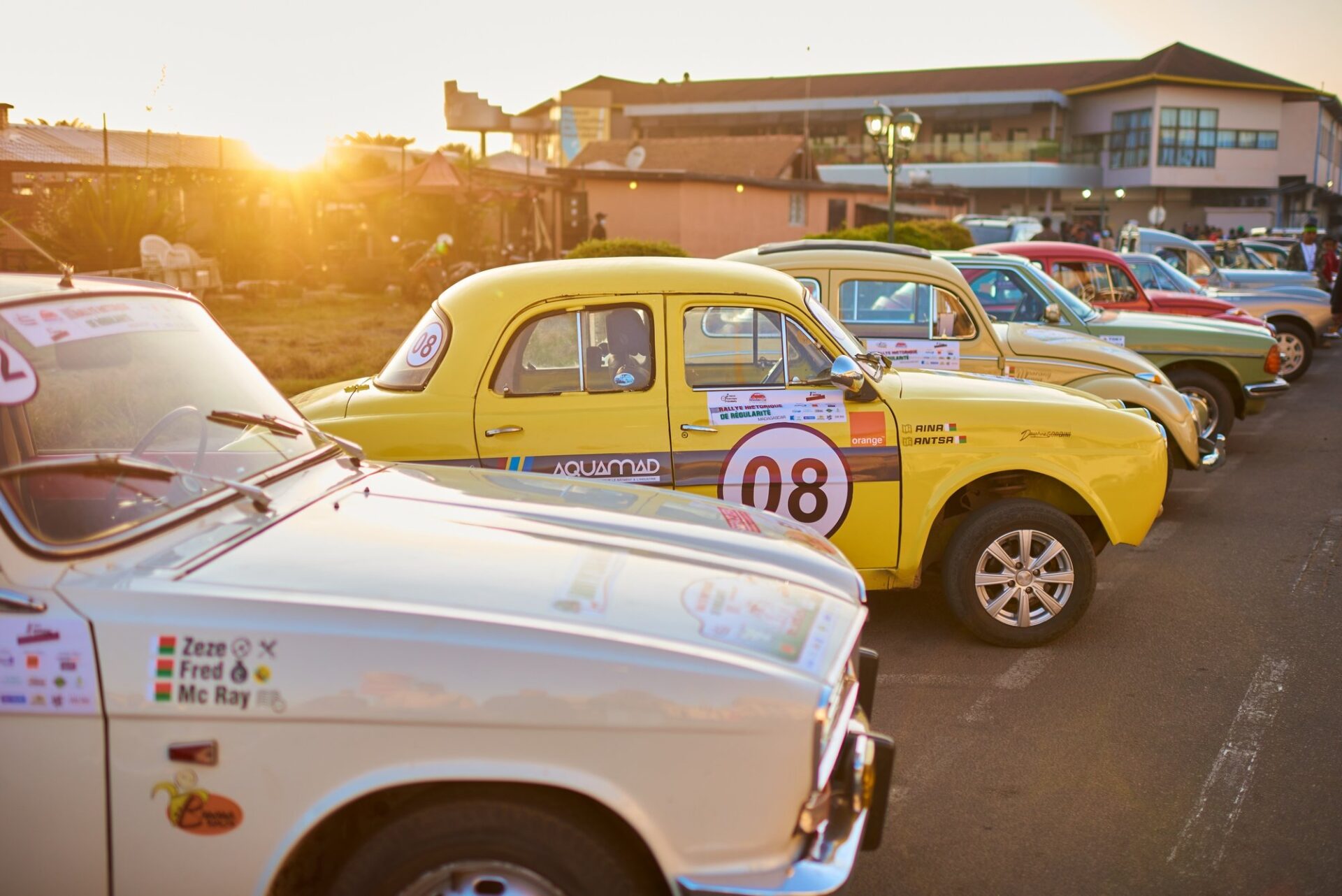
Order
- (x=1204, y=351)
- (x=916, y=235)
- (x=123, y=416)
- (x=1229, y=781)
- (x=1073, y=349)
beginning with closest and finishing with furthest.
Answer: (x=123, y=416) < (x=1229, y=781) < (x=1073, y=349) < (x=1204, y=351) < (x=916, y=235)

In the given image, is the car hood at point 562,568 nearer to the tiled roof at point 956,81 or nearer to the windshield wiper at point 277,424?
the windshield wiper at point 277,424

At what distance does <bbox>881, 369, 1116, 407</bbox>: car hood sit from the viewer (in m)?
6.15

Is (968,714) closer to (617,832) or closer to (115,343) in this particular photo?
(617,832)

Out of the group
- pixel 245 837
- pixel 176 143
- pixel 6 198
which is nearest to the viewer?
pixel 245 837

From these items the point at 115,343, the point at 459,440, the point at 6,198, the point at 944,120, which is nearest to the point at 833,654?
the point at 115,343

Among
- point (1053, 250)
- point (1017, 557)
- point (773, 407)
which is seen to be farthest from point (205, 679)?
point (1053, 250)

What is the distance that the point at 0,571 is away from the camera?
8.65 ft

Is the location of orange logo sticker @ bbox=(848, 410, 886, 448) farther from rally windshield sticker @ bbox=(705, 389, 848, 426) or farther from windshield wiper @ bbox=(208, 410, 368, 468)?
windshield wiper @ bbox=(208, 410, 368, 468)

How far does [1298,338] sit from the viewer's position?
57.0ft

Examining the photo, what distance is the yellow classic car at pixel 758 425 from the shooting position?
5.83m

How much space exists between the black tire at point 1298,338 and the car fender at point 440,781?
17.1m

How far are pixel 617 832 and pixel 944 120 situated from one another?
73168 millimetres

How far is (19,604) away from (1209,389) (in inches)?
437

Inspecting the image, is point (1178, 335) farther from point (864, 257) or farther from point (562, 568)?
point (562, 568)
